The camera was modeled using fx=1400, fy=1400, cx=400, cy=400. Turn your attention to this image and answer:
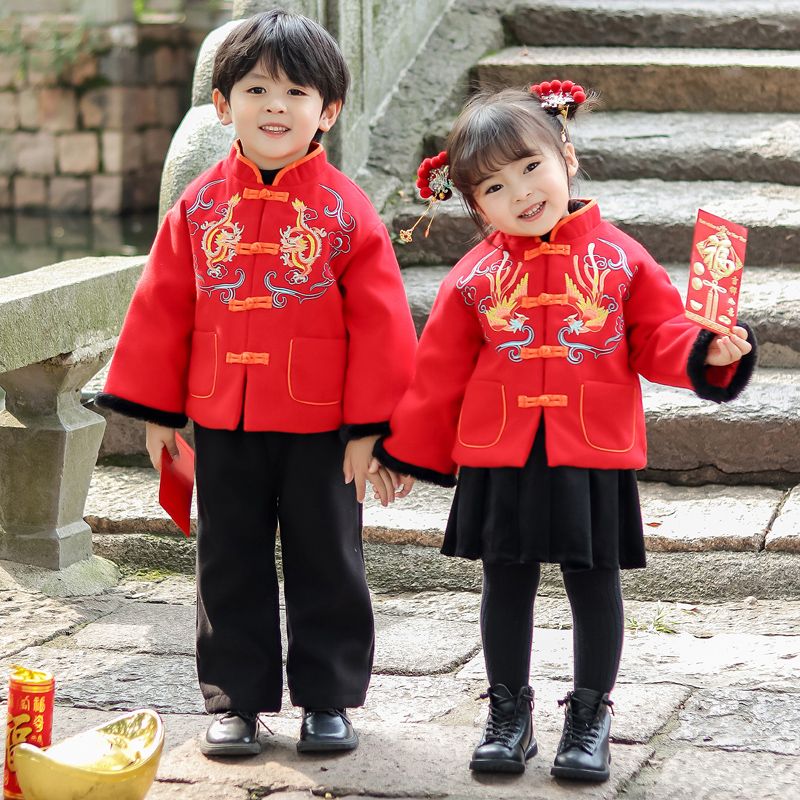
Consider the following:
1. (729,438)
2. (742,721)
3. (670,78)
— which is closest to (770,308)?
(729,438)

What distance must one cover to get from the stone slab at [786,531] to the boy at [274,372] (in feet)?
3.84

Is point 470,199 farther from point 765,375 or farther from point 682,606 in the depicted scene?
point 765,375

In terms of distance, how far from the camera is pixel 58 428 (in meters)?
3.51

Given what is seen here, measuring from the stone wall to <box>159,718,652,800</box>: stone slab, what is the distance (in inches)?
435

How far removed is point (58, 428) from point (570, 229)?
1600mm

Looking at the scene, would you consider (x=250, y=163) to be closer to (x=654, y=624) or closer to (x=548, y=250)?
(x=548, y=250)

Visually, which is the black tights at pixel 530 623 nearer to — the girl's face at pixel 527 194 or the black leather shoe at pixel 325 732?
the black leather shoe at pixel 325 732

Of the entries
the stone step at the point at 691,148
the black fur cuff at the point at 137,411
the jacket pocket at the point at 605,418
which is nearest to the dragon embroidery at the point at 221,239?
the black fur cuff at the point at 137,411

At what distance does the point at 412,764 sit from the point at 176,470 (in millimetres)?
737

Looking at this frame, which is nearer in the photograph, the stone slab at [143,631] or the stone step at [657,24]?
the stone slab at [143,631]

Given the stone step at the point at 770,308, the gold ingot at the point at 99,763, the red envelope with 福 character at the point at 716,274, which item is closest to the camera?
the gold ingot at the point at 99,763

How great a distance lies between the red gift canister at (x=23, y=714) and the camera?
2258mm

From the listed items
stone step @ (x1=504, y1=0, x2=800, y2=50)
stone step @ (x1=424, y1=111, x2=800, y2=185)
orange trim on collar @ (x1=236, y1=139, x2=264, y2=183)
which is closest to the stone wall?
stone step @ (x1=504, y1=0, x2=800, y2=50)

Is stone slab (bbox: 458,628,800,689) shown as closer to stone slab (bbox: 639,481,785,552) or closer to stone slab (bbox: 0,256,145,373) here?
stone slab (bbox: 639,481,785,552)
